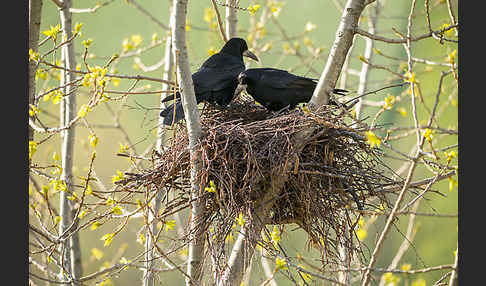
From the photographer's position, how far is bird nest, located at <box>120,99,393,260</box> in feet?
8.18

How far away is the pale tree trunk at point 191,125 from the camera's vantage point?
2277 mm

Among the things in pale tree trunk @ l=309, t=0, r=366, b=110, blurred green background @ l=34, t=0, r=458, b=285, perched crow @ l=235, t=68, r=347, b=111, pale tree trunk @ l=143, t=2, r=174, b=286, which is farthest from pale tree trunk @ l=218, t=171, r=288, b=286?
blurred green background @ l=34, t=0, r=458, b=285

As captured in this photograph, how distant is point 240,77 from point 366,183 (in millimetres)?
1045

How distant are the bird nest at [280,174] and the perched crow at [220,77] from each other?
1.25 feet

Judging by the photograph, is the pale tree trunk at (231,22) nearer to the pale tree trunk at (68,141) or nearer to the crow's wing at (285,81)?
the crow's wing at (285,81)

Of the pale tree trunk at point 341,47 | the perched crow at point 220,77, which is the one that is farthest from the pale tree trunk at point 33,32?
the pale tree trunk at point 341,47

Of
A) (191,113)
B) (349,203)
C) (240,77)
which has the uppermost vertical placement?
(240,77)

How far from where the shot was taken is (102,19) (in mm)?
9281

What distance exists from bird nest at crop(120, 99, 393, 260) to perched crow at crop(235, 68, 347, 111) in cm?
48

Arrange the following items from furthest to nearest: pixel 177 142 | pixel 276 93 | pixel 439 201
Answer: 1. pixel 439 201
2. pixel 276 93
3. pixel 177 142

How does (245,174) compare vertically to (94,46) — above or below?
below

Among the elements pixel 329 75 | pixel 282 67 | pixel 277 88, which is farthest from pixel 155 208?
pixel 282 67

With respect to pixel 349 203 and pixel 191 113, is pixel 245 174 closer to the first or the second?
pixel 191 113

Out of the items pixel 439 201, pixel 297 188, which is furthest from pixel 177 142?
pixel 439 201
